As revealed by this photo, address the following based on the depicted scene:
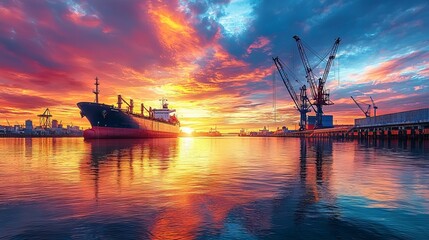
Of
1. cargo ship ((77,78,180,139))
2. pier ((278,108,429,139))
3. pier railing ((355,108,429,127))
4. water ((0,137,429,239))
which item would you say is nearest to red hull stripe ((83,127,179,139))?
cargo ship ((77,78,180,139))

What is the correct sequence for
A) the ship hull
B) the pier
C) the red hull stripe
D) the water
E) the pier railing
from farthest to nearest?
1. the red hull stripe
2. the ship hull
3. the pier
4. the pier railing
5. the water

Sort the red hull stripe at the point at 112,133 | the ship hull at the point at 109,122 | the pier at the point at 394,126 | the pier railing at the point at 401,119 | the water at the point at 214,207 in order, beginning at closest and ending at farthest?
the water at the point at 214,207
the pier railing at the point at 401,119
the pier at the point at 394,126
the ship hull at the point at 109,122
the red hull stripe at the point at 112,133

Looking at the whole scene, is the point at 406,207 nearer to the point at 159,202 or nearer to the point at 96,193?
the point at 159,202

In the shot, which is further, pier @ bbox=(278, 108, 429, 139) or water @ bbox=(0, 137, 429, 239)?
pier @ bbox=(278, 108, 429, 139)

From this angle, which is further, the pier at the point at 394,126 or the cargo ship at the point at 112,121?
the cargo ship at the point at 112,121

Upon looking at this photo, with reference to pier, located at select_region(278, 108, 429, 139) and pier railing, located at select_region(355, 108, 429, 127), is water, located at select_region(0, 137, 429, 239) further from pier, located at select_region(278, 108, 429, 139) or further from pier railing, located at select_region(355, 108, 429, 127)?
pier, located at select_region(278, 108, 429, 139)

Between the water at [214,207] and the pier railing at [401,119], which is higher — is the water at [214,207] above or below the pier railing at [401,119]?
below

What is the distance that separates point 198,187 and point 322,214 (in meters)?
6.81

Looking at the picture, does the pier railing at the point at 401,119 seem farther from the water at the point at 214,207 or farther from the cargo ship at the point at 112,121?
the cargo ship at the point at 112,121

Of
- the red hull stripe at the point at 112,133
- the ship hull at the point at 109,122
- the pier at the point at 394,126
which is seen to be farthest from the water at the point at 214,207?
the red hull stripe at the point at 112,133

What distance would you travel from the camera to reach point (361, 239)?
24.6 feet

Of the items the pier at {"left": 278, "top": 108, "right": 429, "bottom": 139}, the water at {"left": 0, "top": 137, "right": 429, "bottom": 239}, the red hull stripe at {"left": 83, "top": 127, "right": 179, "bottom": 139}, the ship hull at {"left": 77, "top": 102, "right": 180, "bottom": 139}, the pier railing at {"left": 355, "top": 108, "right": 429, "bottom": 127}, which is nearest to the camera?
the water at {"left": 0, "top": 137, "right": 429, "bottom": 239}

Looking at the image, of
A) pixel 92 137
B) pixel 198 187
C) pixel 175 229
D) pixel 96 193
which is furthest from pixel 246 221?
pixel 92 137

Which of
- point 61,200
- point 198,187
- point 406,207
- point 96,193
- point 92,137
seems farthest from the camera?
point 92,137
